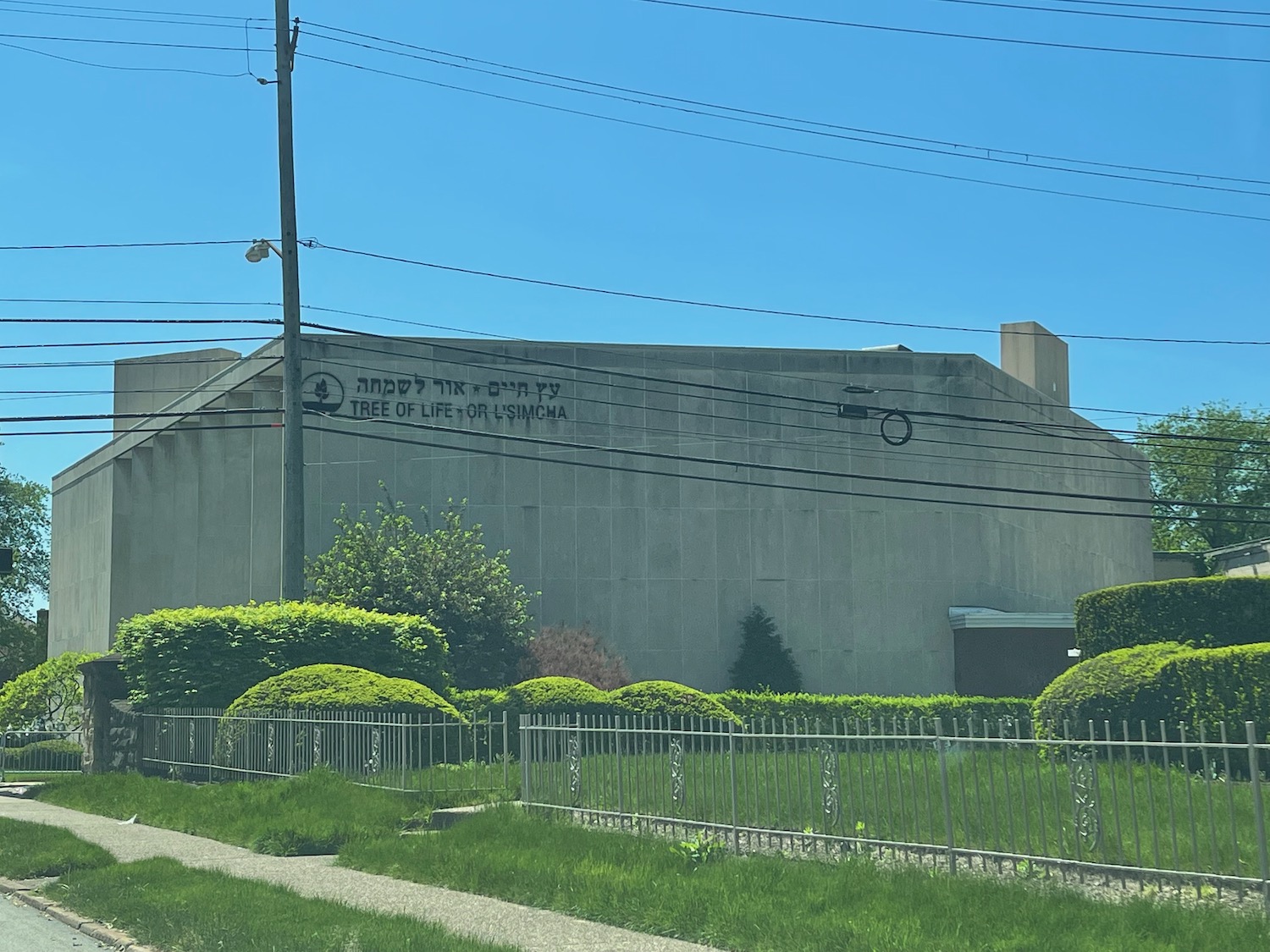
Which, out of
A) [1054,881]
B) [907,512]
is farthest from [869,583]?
[1054,881]

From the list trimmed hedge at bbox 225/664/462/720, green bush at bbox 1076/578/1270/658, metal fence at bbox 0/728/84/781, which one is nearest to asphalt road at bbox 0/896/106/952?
trimmed hedge at bbox 225/664/462/720

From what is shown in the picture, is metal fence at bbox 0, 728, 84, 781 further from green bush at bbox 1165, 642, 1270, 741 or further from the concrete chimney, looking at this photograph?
the concrete chimney

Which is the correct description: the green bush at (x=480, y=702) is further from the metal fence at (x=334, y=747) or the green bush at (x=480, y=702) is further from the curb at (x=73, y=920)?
the curb at (x=73, y=920)

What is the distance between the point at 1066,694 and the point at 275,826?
1015 centimetres

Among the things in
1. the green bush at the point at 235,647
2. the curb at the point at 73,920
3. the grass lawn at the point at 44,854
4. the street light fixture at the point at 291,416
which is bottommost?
the curb at the point at 73,920

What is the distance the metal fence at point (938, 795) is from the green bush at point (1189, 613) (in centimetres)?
492

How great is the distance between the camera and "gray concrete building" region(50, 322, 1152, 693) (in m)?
42.6

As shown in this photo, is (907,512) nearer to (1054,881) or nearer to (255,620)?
(255,620)

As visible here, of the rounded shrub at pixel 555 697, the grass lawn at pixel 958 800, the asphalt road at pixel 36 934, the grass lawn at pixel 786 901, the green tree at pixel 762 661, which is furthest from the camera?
the green tree at pixel 762 661

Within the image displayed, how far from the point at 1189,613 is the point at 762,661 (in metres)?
21.2

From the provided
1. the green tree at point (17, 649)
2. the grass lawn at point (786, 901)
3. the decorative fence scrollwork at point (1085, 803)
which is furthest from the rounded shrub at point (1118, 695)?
the green tree at point (17, 649)

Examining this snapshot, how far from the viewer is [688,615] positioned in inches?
1703

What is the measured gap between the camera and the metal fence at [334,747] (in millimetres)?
18438

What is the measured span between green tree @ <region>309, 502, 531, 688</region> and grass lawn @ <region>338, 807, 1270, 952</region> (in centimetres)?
2186
